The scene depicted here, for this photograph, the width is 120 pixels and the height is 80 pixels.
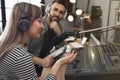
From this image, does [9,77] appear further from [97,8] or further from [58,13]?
[97,8]

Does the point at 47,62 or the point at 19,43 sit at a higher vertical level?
the point at 19,43

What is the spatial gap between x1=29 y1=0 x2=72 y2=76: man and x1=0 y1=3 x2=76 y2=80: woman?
22.8 inches

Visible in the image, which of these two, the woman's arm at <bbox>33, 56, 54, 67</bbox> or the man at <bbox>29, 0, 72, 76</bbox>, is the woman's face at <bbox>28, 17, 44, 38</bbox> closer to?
the woman's arm at <bbox>33, 56, 54, 67</bbox>

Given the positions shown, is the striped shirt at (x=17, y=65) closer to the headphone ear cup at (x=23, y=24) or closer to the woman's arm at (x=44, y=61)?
the headphone ear cup at (x=23, y=24)

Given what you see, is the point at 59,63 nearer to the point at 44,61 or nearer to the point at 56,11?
the point at 44,61

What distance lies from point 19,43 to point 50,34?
0.73m

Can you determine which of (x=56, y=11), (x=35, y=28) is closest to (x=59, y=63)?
(x=35, y=28)

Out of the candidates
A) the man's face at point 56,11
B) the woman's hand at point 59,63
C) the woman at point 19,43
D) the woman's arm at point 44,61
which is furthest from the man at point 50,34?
the woman at point 19,43

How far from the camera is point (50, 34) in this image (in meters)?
1.83

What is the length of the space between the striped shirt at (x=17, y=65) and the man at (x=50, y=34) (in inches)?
24.0

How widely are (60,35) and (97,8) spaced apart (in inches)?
27.9

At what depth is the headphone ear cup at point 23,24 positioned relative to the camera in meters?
1.06

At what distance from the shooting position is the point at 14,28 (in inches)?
43.7

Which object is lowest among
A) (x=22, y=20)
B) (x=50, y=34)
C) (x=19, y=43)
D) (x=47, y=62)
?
(x=47, y=62)
